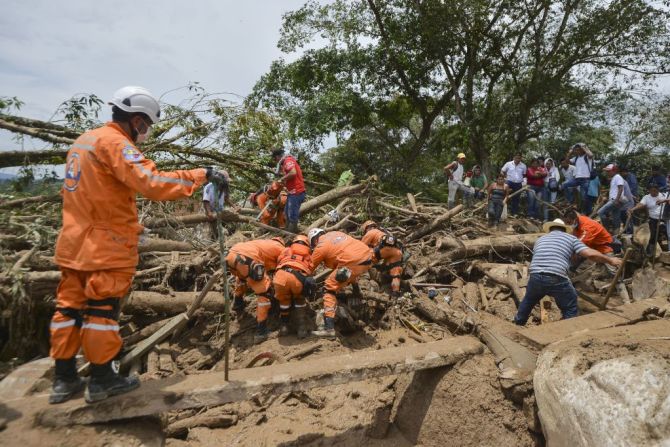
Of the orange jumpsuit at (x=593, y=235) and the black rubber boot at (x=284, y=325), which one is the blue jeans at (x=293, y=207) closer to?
the black rubber boot at (x=284, y=325)

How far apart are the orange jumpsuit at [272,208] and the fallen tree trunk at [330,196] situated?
0.44m

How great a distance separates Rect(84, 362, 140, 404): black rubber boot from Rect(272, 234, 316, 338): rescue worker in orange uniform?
245cm

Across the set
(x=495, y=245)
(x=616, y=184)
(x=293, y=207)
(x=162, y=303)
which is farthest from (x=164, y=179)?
(x=616, y=184)

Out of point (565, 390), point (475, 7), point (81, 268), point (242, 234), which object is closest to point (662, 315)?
point (565, 390)

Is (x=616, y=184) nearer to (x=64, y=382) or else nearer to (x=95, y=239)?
(x=95, y=239)

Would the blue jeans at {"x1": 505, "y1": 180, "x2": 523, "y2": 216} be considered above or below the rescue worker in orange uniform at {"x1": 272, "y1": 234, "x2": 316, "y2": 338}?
above

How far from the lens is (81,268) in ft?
8.04

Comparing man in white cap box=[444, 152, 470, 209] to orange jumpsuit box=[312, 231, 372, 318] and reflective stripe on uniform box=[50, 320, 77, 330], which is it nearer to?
orange jumpsuit box=[312, 231, 372, 318]

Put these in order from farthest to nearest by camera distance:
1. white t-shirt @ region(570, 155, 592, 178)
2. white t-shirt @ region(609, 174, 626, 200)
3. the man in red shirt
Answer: white t-shirt @ region(570, 155, 592, 178) < white t-shirt @ region(609, 174, 626, 200) < the man in red shirt

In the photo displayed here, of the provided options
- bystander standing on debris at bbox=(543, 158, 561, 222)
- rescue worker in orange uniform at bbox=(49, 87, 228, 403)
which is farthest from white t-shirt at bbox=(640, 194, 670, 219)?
rescue worker in orange uniform at bbox=(49, 87, 228, 403)

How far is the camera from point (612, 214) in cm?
852

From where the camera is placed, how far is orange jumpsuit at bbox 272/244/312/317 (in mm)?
5004

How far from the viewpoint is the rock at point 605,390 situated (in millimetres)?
2020

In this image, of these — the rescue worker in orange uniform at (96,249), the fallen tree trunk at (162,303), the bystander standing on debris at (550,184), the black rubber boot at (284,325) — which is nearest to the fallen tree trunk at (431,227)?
the bystander standing on debris at (550,184)
